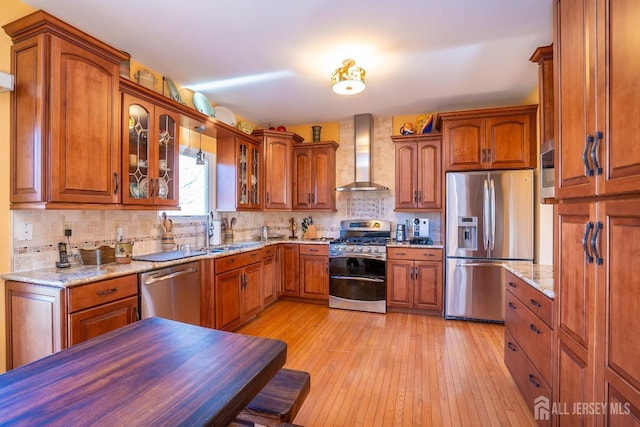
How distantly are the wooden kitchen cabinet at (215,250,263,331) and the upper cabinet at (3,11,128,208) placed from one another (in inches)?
52.8

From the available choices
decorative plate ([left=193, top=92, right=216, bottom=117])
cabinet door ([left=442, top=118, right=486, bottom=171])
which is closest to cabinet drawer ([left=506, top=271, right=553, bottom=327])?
cabinet door ([left=442, top=118, right=486, bottom=171])

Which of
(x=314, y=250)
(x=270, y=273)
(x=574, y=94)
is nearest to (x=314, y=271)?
(x=314, y=250)

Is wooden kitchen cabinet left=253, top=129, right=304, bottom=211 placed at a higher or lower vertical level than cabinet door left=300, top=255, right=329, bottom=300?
higher

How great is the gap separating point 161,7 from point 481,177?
134 inches

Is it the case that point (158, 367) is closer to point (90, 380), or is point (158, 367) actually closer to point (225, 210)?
point (90, 380)

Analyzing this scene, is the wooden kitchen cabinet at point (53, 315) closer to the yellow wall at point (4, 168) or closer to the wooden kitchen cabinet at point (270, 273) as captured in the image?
the yellow wall at point (4, 168)

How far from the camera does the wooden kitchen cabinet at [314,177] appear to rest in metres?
4.49

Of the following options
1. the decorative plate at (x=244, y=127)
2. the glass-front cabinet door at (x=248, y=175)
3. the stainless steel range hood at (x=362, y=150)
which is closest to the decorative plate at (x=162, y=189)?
the glass-front cabinet door at (x=248, y=175)

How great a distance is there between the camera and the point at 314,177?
4.53 metres

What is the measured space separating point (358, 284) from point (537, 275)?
87.1 inches

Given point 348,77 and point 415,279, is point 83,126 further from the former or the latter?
point 415,279

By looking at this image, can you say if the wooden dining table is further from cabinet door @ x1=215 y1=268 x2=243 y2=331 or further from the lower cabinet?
cabinet door @ x1=215 y1=268 x2=243 y2=331

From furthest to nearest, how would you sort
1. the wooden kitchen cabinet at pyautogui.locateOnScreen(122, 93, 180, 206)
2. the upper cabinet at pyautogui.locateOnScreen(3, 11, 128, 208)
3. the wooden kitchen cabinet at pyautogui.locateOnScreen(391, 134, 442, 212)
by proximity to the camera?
the wooden kitchen cabinet at pyautogui.locateOnScreen(391, 134, 442, 212) → the wooden kitchen cabinet at pyautogui.locateOnScreen(122, 93, 180, 206) → the upper cabinet at pyautogui.locateOnScreen(3, 11, 128, 208)

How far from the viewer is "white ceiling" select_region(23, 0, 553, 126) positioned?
81.9 inches
